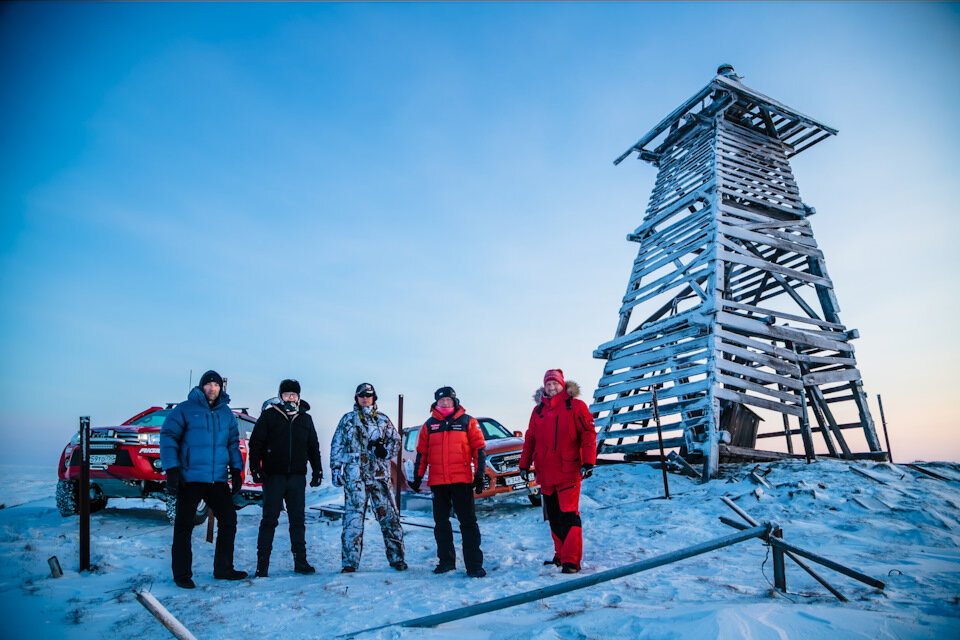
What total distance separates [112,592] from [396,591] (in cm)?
246

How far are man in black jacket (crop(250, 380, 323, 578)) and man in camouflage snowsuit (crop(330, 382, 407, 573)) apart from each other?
1.10 ft

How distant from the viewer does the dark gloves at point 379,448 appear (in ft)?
19.2

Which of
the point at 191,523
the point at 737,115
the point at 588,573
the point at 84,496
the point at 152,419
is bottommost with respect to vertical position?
the point at 588,573

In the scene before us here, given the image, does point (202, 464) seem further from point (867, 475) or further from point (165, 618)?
point (867, 475)

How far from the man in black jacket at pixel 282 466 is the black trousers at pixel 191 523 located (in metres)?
0.30

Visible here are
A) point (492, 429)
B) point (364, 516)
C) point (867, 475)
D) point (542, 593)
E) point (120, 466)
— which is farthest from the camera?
point (492, 429)

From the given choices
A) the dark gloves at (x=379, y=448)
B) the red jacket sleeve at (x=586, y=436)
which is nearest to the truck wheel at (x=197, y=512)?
the dark gloves at (x=379, y=448)

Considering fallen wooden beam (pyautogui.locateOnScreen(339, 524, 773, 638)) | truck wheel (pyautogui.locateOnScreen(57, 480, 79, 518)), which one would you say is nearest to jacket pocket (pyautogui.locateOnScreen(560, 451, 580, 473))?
fallen wooden beam (pyautogui.locateOnScreen(339, 524, 773, 638))

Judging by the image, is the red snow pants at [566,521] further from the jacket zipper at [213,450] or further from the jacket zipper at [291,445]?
the jacket zipper at [213,450]

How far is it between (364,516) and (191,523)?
1.62m

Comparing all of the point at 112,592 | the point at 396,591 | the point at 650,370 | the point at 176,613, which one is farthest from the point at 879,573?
the point at 650,370

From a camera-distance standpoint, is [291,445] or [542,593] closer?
[542,593]

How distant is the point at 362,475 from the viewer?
18.9 feet

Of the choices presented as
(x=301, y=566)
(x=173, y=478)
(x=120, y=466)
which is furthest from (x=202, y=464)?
(x=120, y=466)
